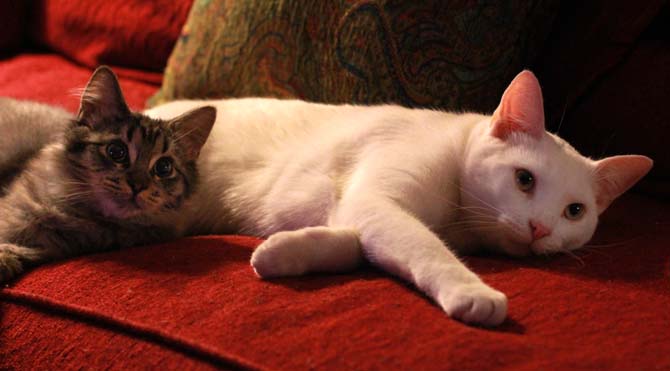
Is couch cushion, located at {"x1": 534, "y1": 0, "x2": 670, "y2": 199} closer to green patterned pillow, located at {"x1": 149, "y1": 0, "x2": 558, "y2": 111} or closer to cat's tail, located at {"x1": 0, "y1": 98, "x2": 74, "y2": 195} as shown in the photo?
green patterned pillow, located at {"x1": 149, "y1": 0, "x2": 558, "y2": 111}

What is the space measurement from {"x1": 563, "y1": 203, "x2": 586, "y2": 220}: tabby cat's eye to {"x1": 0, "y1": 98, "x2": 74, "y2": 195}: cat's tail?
1029 millimetres

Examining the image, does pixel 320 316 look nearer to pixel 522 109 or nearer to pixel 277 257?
pixel 277 257

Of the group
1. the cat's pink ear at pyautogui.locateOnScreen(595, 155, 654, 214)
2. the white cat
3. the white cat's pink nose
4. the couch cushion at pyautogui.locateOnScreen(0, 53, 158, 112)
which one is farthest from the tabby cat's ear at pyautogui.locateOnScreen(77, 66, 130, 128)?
the cat's pink ear at pyautogui.locateOnScreen(595, 155, 654, 214)

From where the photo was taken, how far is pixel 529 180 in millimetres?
1155

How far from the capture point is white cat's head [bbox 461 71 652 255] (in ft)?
3.73

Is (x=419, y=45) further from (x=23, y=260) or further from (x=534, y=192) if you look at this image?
(x=23, y=260)

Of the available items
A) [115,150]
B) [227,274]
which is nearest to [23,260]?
[115,150]

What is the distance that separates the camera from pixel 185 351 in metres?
0.89

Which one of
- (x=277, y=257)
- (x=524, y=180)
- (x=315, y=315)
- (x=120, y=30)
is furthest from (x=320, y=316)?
(x=120, y=30)

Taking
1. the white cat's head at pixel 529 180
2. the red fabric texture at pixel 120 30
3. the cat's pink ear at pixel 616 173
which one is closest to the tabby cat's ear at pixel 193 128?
the white cat's head at pixel 529 180

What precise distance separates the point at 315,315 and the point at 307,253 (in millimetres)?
153

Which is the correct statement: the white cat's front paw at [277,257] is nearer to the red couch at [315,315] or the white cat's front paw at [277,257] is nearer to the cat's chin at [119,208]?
the red couch at [315,315]

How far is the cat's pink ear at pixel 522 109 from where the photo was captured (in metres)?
1.17

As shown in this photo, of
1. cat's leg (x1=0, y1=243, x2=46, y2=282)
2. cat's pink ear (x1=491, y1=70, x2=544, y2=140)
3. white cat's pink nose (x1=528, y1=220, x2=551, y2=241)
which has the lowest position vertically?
cat's leg (x1=0, y1=243, x2=46, y2=282)
